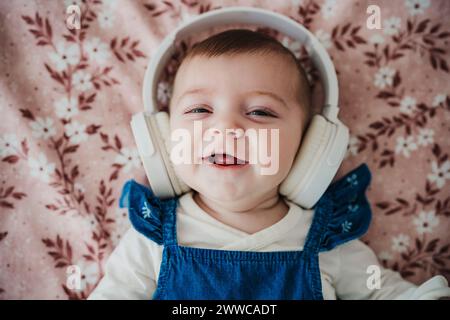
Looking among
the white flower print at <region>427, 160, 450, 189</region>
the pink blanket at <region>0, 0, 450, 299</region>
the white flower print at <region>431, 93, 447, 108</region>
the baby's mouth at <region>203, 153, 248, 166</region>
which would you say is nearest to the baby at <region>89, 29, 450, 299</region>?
the baby's mouth at <region>203, 153, 248, 166</region>

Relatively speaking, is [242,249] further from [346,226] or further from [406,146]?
[406,146]

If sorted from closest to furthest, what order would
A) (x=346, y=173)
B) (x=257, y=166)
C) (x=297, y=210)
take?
(x=257, y=166) < (x=297, y=210) < (x=346, y=173)

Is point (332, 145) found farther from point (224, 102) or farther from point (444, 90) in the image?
point (444, 90)

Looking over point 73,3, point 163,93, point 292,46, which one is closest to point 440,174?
point 292,46

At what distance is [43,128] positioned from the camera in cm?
110

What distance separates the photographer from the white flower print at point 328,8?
115cm

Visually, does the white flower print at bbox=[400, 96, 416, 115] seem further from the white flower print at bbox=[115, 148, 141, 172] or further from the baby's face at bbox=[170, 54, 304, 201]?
the white flower print at bbox=[115, 148, 141, 172]

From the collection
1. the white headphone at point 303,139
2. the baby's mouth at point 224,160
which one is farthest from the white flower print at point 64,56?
the baby's mouth at point 224,160

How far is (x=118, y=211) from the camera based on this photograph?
1.12 metres

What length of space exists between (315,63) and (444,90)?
0.34 meters

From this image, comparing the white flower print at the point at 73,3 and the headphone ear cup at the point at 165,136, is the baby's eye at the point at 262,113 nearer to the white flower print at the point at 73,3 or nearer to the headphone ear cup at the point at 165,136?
the headphone ear cup at the point at 165,136

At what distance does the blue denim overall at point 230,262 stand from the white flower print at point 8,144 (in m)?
0.30

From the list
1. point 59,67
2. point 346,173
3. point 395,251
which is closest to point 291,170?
point 346,173

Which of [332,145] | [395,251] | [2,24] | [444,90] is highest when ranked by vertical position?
[2,24]
